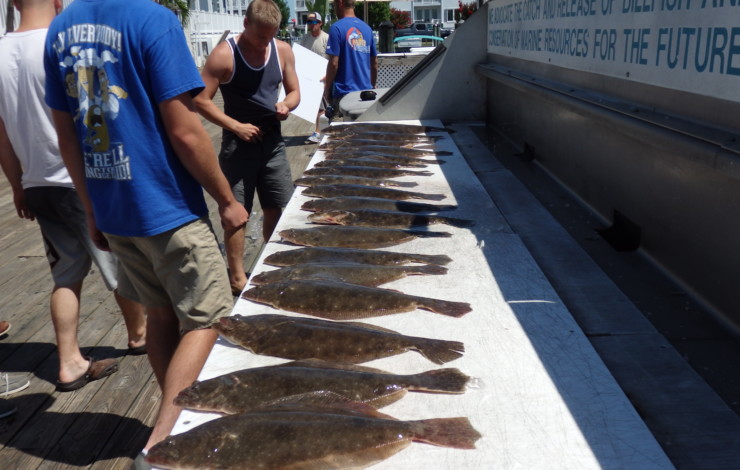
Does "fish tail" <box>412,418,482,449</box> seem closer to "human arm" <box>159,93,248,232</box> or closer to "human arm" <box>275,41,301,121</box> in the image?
"human arm" <box>159,93,248,232</box>

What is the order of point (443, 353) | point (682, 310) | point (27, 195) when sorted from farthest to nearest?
point (27, 195) → point (682, 310) → point (443, 353)

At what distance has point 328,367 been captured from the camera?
2.29 meters

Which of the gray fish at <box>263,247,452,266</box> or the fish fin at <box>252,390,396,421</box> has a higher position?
the gray fish at <box>263,247,452,266</box>

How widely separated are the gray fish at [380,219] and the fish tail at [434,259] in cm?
52

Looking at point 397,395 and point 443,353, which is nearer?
point 397,395

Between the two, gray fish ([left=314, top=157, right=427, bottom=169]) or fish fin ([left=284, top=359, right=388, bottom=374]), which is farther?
Answer: gray fish ([left=314, top=157, right=427, bottom=169])

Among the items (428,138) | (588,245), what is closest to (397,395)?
(588,245)

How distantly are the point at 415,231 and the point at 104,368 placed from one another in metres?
2.29

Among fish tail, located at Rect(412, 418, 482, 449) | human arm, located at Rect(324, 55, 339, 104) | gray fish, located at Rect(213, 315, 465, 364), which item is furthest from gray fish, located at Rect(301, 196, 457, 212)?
human arm, located at Rect(324, 55, 339, 104)

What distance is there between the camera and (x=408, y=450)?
6.27ft

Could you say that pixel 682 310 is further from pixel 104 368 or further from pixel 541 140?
pixel 104 368

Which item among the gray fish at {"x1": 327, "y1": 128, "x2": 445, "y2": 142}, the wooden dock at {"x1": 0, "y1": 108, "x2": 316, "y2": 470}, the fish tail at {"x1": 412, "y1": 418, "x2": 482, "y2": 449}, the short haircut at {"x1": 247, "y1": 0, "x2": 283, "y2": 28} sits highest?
the short haircut at {"x1": 247, "y1": 0, "x2": 283, "y2": 28}

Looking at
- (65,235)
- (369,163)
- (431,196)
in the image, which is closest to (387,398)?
(431,196)

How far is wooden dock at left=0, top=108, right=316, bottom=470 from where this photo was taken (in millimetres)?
3568
